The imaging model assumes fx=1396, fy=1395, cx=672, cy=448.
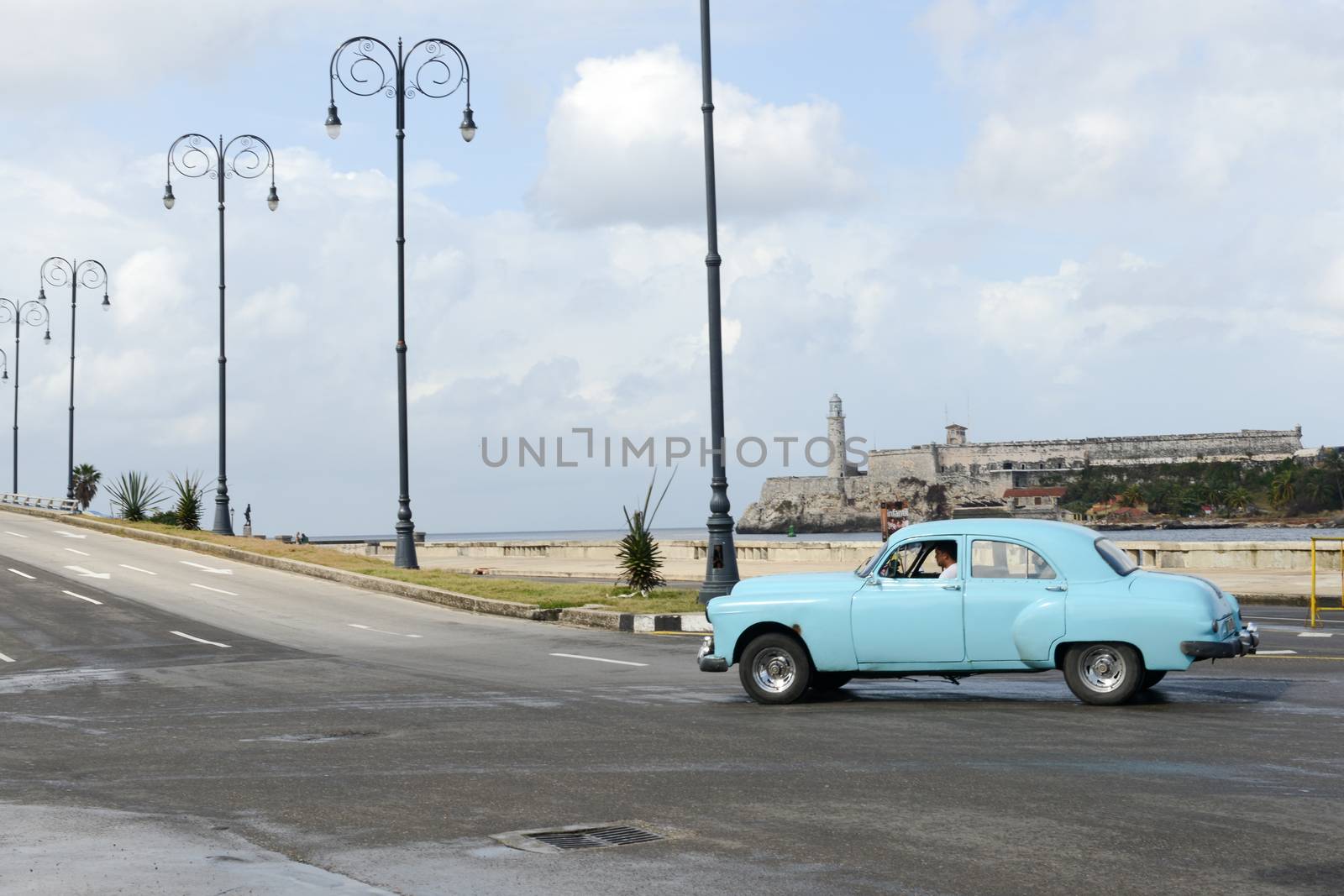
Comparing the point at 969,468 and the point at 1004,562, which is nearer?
the point at 1004,562

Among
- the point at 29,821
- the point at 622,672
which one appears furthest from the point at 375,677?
the point at 29,821

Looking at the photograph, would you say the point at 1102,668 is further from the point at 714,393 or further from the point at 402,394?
the point at 402,394

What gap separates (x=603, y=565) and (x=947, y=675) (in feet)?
103

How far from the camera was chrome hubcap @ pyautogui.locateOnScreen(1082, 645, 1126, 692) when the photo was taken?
458 inches

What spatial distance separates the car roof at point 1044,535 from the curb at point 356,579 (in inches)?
450

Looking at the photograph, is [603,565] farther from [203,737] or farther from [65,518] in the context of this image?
[203,737]

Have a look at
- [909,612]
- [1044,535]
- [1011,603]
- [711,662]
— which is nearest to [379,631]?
[711,662]

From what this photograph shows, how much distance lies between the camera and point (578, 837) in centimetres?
716

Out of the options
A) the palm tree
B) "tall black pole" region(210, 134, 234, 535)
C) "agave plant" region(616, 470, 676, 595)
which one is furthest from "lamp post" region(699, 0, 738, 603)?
the palm tree

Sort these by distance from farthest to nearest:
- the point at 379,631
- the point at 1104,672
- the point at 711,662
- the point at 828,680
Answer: the point at 379,631, the point at 828,680, the point at 711,662, the point at 1104,672

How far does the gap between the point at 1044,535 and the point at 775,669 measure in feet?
8.75

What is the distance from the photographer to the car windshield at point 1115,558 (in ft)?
39.3

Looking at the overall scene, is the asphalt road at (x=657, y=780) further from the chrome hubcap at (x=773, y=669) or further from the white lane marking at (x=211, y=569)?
the white lane marking at (x=211, y=569)

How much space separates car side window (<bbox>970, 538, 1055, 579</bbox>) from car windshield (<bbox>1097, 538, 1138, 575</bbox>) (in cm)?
51
